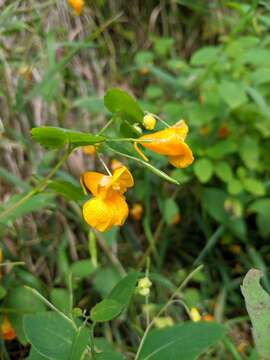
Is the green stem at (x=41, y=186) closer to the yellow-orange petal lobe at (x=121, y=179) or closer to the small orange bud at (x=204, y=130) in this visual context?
the yellow-orange petal lobe at (x=121, y=179)

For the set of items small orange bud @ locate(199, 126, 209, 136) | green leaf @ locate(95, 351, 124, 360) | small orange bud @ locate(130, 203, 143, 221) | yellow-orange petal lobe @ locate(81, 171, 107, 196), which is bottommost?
small orange bud @ locate(130, 203, 143, 221)

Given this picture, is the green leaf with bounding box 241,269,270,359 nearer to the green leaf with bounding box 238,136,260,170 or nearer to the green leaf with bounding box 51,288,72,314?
the green leaf with bounding box 51,288,72,314

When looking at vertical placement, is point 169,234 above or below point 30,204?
below

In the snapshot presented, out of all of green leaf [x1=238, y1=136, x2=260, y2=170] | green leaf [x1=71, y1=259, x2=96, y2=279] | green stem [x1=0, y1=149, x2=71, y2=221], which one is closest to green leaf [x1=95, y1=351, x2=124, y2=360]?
green stem [x1=0, y1=149, x2=71, y2=221]

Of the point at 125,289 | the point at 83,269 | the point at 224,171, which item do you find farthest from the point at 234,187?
the point at 125,289

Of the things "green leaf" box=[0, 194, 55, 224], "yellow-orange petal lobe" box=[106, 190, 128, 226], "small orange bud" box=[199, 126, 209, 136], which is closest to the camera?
"yellow-orange petal lobe" box=[106, 190, 128, 226]

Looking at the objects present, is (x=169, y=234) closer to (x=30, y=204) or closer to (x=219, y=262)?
(x=219, y=262)

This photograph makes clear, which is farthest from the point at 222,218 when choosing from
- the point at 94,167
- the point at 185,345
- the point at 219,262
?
the point at 185,345
